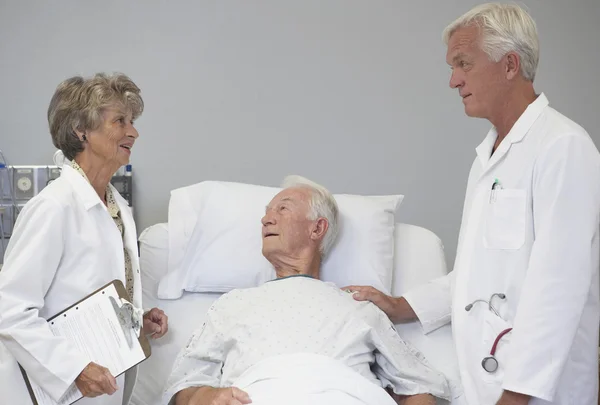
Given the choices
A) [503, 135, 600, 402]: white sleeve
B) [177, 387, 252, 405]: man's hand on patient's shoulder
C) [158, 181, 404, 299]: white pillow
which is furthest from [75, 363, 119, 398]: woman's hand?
[503, 135, 600, 402]: white sleeve

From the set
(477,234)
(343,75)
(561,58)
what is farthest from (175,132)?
(561,58)

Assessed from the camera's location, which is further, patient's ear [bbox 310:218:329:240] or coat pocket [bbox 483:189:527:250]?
patient's ear [bbox 310:218:329:240]

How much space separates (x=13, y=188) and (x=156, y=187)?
0.53m

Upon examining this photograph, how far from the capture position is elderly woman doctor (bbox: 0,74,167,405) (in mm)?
1653

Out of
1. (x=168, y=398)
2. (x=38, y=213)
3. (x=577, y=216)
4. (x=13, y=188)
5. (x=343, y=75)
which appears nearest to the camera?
(x=577, y=216)

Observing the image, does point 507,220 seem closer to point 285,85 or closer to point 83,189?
point 83,189

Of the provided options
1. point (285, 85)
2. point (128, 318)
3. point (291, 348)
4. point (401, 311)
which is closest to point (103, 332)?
point (128, 318)

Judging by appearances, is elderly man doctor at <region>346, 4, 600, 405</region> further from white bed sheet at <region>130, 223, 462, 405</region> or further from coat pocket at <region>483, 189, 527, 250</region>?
white bed sheet at <region>130, 223, 462, 405</region>

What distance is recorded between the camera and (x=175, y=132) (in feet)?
9.27

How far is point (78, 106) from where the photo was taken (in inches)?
73.2

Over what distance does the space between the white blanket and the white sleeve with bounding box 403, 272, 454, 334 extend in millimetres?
468

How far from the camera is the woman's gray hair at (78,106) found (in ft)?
6.09

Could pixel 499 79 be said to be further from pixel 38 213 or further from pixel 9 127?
pixel 9 127

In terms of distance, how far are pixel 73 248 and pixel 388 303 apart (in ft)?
3.00
